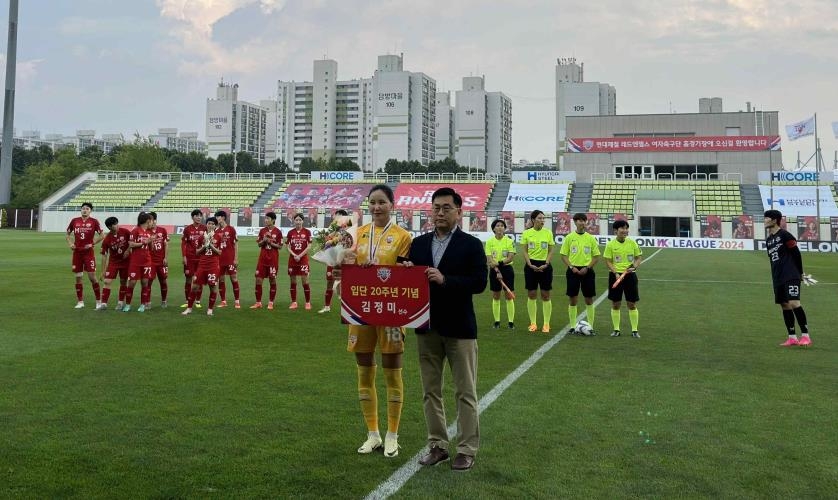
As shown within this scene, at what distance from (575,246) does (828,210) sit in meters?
48.9

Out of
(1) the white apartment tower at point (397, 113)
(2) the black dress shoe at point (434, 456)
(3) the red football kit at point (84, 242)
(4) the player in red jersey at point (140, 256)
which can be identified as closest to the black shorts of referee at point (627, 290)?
(2) the black dress shoe at point (434, 456)

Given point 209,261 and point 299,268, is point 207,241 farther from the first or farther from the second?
point 299,268

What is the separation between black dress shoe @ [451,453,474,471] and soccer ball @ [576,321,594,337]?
687 centimetres

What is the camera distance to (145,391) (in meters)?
6.89

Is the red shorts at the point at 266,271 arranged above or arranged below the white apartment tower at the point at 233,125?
below

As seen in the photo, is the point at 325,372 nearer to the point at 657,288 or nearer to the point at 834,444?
the point at 834,444

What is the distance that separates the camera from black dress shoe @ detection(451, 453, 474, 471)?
4.71 metres

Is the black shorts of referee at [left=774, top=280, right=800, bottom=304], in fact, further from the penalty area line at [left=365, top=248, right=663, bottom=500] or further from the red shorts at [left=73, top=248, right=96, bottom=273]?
the red shorts at [left=73, top=248, right=96, bottom=273]

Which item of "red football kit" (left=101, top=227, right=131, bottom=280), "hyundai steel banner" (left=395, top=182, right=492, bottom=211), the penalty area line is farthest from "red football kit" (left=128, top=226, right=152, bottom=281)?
"hyundai steel banner" (left=395, top=182, right=492, bottom=211)

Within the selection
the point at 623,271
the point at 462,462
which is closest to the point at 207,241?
the point at 623,271

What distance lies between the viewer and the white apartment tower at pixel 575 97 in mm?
115000

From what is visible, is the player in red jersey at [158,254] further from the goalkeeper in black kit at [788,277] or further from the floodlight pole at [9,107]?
the floodlight pole at [9,107]

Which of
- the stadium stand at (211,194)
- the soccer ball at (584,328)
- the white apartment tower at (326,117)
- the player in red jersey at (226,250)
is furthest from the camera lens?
the white apartment tower at (326,117)

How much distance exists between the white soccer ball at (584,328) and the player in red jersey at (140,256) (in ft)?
29.2
